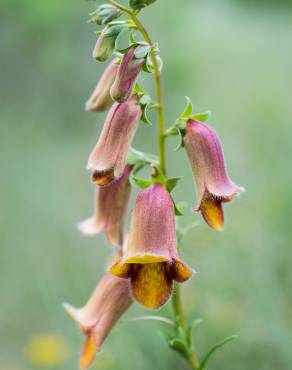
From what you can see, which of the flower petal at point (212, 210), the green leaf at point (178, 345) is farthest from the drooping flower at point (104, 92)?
the green leaf at point (178, 345)

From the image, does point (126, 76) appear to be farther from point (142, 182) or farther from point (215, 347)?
point (215, 347)

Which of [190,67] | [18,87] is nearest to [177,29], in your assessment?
[190,67]

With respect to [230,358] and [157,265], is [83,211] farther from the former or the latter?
[157,265]

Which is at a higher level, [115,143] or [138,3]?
[138,3]

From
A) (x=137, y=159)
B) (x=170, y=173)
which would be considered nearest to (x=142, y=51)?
(x=137, y=159)

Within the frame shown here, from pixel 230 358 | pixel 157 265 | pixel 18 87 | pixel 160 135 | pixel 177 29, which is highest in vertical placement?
pixel 177 29

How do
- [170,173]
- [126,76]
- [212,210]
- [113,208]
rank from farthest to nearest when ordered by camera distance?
[170,173] → [113,208] → [212,210] → [126,76]
